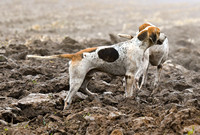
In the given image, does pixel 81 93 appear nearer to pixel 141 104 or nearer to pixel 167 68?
pixel 141 104

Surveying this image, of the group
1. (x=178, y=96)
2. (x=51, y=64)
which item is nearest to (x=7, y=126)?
(x=178, y=96)

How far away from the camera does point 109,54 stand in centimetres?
630

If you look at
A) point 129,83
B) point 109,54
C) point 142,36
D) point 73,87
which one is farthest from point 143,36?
point 73,87

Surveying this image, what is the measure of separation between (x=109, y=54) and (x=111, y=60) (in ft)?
0.43

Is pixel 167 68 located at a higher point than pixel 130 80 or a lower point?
lower

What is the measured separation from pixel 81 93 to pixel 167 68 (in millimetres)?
4816

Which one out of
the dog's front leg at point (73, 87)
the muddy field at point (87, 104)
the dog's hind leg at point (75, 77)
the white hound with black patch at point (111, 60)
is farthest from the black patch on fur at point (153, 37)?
the dog's front leg at point (73, 87)

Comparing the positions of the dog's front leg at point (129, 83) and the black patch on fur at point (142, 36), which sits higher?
the black patch on fur at point (142, 36)

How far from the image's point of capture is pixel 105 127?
4980 mm

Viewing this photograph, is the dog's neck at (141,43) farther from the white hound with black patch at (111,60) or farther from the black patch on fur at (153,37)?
the black patch on fur at (153,37)

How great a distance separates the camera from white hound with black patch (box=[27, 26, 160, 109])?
19.9 feet

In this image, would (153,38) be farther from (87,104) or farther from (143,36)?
(87,104)

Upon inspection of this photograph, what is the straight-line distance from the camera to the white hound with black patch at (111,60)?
239 inches

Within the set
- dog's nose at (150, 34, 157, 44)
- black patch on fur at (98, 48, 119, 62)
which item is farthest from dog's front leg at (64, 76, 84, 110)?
dog's nose at (150, 34, 157, 44)
